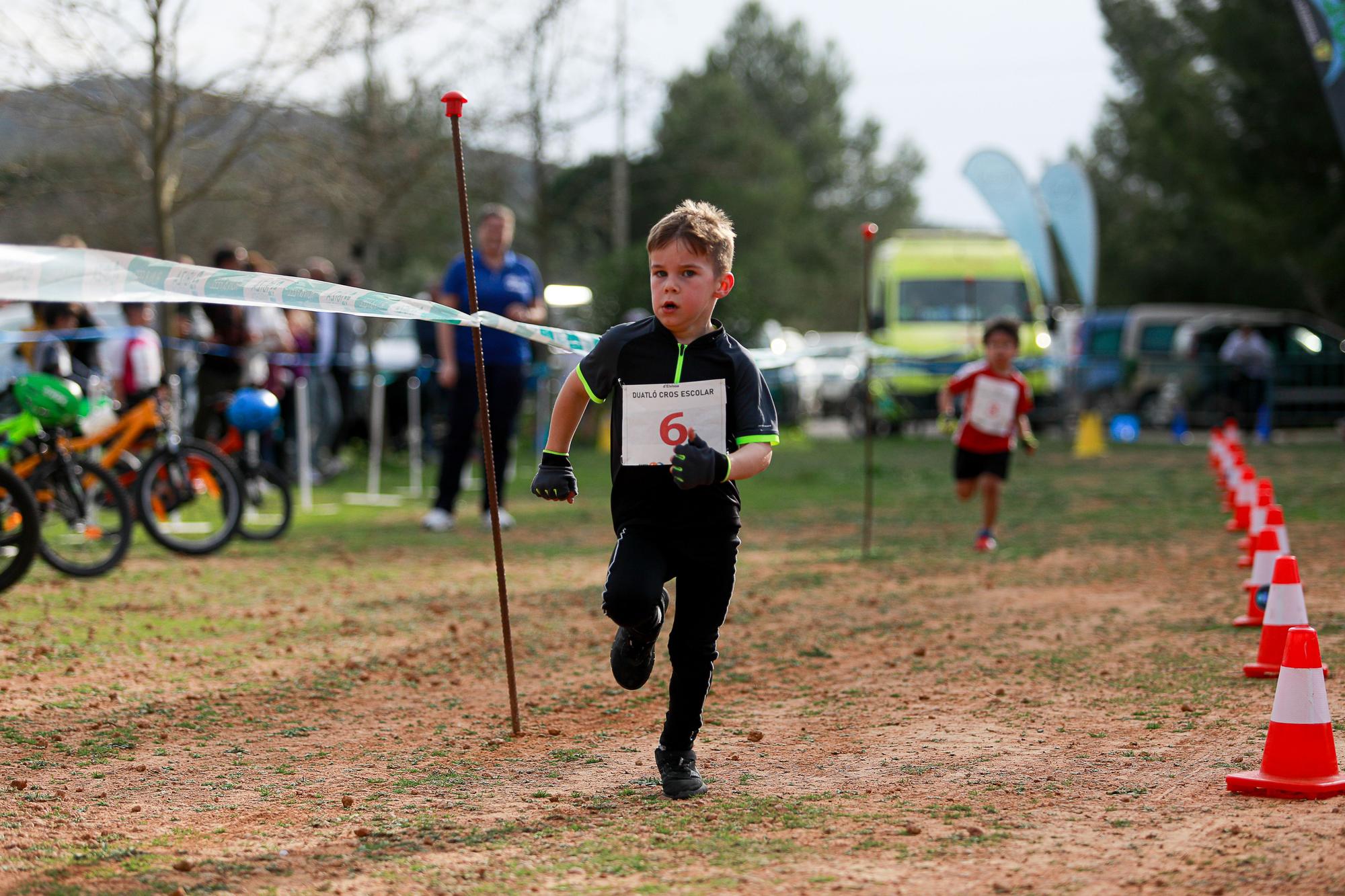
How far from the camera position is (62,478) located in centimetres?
913

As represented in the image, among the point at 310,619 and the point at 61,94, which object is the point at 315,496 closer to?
the point at 61,94

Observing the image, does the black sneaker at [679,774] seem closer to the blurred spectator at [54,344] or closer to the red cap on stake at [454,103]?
the red cap on stake at [454,103]

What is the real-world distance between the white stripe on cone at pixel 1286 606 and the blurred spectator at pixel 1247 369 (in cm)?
2068

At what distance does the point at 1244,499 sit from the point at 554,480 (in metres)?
8.07

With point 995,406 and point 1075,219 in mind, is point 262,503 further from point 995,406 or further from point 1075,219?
point 1075,219

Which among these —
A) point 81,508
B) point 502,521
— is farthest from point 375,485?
point 81,508

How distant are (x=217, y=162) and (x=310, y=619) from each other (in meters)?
8.51

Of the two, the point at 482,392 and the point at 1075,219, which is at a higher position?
the point at 1075,219

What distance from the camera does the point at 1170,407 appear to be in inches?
1067

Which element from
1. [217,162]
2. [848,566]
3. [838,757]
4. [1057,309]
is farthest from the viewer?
[1057,309]

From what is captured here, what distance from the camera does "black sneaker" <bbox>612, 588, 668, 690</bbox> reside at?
466 cm

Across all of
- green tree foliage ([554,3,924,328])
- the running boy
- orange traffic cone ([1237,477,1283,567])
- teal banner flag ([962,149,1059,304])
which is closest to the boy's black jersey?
orange traffic cone ([1237,477,1283,567])

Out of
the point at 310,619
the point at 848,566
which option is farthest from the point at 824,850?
the point at 848,566

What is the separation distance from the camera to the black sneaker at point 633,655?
184 inches
